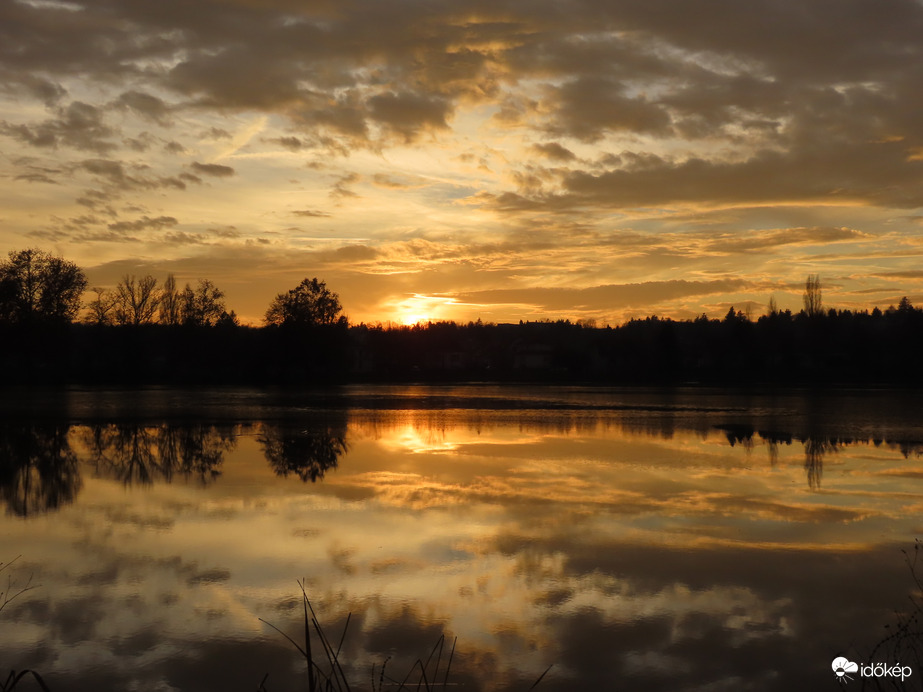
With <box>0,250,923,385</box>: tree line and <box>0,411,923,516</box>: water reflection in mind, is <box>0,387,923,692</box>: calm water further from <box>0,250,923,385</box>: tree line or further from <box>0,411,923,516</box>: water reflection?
<box>0,250,923,385</box>: tree line

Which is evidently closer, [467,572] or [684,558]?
[467,572]

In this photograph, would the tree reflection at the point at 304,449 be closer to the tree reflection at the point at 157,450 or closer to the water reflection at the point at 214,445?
the water reflection at the point at 214,445

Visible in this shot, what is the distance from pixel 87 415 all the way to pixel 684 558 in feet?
96.5

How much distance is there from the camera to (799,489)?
50.8 feet

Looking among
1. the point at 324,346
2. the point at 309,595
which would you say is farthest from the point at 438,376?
the point at 309,595

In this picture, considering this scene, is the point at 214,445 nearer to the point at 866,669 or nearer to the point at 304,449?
the point at 304,449

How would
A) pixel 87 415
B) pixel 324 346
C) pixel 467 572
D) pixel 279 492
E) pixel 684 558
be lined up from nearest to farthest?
pixel 467 572
pixel 684 558
pixel 279 492
pixel 87 415
pixel 324 346

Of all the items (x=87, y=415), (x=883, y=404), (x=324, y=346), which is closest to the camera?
(x=87, y=415)

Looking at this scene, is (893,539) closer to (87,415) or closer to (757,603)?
(757,603)

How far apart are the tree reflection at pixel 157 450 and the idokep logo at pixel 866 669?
12627 mm

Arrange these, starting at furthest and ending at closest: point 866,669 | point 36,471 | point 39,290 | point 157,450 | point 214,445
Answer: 1. point 39,290
2. point 214,445
3. point 157,450
4. point 36,471
5. point 866,669

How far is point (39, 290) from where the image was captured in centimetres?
7106

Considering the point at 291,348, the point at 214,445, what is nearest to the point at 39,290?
the point at 291,348

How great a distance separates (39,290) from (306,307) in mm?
26634
